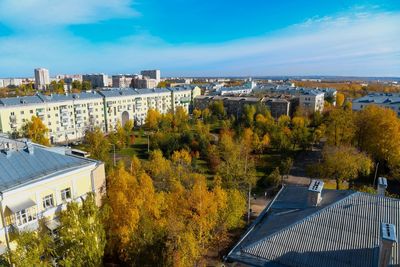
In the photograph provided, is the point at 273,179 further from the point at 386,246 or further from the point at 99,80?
the point at 99,80

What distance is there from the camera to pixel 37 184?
14781 millimetres

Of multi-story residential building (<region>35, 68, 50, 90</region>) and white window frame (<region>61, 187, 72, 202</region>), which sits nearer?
white window frame (<region>61, 187, 72, 202</region>)

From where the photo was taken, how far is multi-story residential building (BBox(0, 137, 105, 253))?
13664 millimetres

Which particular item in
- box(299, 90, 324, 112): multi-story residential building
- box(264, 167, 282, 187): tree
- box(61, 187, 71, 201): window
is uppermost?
box(299, 90, 324, 112): multi-story residential building

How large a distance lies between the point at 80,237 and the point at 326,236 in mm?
9369

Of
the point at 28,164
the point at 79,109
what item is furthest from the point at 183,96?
the point at 28,164

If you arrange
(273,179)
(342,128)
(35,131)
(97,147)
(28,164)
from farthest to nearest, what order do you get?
(35,131), (97,147), (342,128), (273,179), (28,164)

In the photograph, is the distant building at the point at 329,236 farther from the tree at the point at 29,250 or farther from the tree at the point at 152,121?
the tree at the point at 152,121

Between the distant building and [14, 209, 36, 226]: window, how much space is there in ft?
35.6

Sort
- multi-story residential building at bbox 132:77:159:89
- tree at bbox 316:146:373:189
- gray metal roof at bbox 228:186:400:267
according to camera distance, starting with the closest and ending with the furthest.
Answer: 1. gray metal roof at bbox 228:186:400:267
2. tree at bbox 316:146:373:189
3. multi-story residential building at bbox 132:77:159:89

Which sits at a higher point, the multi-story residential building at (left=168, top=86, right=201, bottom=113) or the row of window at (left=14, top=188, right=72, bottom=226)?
the multi-story residential building at (left=168, top=86, right=201, bottom=113)

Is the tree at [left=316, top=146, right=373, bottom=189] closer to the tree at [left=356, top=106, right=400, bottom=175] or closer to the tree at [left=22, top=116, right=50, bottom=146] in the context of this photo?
the tree at [left=356, top=106, right=400, bottom=175]

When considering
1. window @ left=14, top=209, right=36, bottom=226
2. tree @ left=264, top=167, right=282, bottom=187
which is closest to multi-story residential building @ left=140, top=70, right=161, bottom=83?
tree @ left=264, top=167, right=282, bottom=187

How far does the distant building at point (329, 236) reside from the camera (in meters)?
8.98
